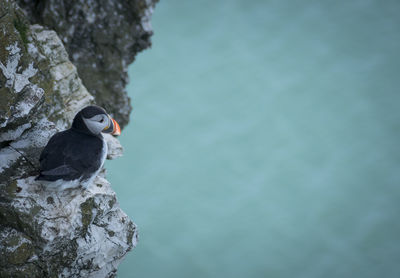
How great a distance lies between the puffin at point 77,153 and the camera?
8.75 ft

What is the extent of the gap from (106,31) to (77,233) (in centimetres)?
271

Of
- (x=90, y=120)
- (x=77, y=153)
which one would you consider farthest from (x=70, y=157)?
(x=90, y=120)

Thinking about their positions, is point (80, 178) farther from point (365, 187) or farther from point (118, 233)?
point (365, 187)

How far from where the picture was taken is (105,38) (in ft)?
15.7

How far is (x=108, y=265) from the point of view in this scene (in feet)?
10.0

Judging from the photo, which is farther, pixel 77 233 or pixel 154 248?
pixel 154 248

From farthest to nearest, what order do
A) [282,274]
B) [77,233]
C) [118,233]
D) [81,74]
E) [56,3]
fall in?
[282,274]
[81,74]
[56,3]
[118,233]
[77,233]

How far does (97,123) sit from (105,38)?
7.03 feet

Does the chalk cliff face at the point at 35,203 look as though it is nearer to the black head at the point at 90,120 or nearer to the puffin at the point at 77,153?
the puffin at the point at 77,153

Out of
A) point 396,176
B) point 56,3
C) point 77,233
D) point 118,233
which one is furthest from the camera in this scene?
point 396,176

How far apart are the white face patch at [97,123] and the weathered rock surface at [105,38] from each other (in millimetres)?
1804

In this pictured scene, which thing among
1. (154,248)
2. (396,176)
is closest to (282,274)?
(154,248)

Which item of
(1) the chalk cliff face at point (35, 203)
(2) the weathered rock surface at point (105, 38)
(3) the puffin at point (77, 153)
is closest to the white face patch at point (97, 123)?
(3) the puffin at point (77, 153)

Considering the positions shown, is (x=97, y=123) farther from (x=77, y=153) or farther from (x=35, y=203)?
(x=35, y=203)
